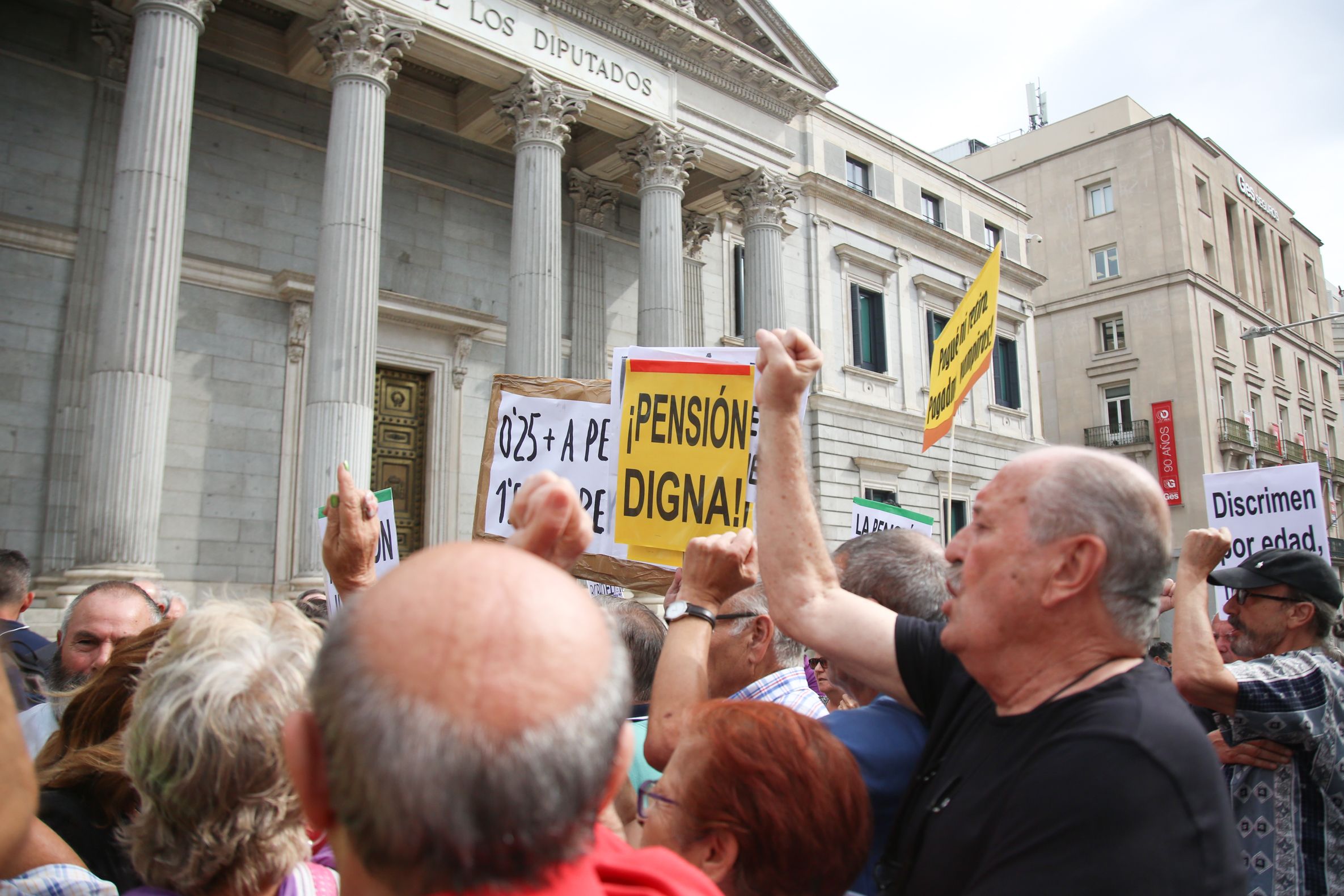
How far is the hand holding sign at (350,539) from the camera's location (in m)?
2.54

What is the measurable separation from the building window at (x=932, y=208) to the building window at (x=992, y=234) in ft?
7.63

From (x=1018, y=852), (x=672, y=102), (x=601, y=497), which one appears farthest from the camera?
(x=672, y=102)

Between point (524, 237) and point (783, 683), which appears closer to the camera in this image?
point (783, 683)

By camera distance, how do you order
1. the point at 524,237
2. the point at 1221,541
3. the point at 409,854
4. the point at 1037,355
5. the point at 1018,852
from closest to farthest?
the point at 409,854, the point at 1018,852, the point at 1221,541, the point at 524,237, the point at 1037,355

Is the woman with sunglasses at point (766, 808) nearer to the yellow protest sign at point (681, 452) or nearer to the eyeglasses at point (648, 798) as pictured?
the eyeglasses at point (648, 798)

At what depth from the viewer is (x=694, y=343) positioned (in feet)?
62.8

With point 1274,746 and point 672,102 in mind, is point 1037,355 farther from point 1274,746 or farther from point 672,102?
point 1274,746

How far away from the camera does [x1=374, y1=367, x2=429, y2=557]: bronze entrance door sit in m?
15.7

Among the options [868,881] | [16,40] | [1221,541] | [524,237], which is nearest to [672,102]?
[524,237]

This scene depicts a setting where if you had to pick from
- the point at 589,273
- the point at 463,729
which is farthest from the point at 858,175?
the point at 463,729

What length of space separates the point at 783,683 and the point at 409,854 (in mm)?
2010

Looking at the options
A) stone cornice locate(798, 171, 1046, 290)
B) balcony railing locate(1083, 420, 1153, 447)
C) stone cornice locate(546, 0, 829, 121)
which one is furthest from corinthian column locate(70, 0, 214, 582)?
balcony railing locate(1083, 420, 1153, 447)

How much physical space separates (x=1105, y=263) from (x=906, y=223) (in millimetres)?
18254

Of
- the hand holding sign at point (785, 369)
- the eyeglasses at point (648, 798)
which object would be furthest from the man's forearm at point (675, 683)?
the hand holding sign at point (785, 369)
